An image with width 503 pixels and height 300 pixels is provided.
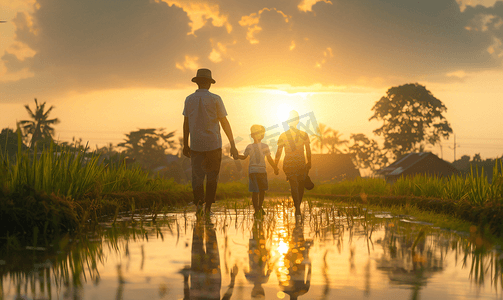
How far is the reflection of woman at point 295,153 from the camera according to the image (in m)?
9.70

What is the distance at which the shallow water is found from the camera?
276cm

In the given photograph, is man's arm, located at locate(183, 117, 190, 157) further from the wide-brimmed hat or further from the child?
the child

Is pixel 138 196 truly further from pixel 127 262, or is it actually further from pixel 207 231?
pixel 127 262

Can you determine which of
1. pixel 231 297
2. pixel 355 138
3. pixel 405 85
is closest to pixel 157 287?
pixel 231 297

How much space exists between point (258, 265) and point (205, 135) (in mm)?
4177

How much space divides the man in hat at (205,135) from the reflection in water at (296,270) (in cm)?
285

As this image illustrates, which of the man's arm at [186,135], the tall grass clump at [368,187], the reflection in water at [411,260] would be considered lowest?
the reflection in water at [411,260]

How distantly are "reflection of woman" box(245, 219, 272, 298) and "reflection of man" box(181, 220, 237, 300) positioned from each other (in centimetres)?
14

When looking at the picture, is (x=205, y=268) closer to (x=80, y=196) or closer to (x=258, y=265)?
(x=258, y=265)

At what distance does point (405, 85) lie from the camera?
5850cm

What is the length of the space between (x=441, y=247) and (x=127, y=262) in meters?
2.97

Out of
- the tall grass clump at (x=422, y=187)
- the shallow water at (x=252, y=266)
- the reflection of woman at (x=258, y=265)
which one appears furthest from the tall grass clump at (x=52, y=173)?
the tall grass clump at (x=422, y=187)

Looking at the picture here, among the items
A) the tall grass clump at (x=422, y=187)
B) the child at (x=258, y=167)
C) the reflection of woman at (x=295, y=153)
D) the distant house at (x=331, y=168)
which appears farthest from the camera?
the distant house at (x=331, y=168)

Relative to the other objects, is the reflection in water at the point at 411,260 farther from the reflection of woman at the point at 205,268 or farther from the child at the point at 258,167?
the child at the point at 258,167
